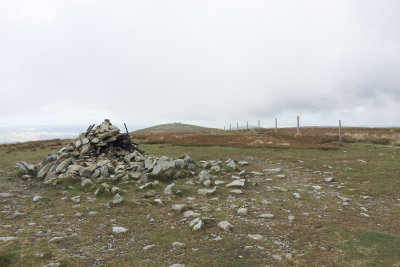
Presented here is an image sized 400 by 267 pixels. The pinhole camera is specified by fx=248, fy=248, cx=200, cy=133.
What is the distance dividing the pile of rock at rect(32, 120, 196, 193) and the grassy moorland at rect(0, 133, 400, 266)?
102cm

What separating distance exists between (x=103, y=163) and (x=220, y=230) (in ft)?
34.7

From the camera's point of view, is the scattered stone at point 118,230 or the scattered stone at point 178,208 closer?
the scattered stone at point 118,230

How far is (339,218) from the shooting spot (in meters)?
8.47

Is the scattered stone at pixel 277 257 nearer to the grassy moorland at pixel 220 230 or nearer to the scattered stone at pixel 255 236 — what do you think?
the grassy moorland at pixel 220 230

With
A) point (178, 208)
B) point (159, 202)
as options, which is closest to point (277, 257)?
point (178, 208)

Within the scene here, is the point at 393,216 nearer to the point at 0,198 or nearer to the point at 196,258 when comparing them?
the point at 196,258

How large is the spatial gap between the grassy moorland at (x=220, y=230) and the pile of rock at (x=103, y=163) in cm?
102

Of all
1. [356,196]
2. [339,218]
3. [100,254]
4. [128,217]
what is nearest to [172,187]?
[128,217]

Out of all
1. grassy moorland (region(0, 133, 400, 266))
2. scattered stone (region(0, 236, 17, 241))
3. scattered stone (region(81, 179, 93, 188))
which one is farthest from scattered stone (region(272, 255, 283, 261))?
scattered stone (region(81, 179, 93, 188))

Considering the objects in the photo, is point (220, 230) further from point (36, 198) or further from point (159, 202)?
point (36, 198)

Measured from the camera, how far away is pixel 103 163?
51.0 feet

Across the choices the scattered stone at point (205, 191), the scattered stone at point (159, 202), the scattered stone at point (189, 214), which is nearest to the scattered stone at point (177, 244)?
the scattered stone at point (189, 214)

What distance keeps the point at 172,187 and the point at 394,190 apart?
10.5 meters

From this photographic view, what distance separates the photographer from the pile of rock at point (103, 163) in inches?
561
